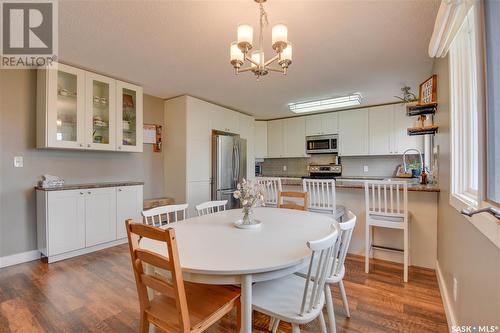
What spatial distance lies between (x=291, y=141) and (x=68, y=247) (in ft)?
14.7

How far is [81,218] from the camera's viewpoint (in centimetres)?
284

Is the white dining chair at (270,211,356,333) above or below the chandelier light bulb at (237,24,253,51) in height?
below

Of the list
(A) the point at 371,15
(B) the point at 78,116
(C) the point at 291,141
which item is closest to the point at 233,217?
(A) the point at 371,15

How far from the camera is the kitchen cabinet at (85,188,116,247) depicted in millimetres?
2911

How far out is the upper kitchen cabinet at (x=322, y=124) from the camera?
4939 millimetres

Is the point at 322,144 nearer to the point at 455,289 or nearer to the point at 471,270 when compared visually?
the point at 455,289

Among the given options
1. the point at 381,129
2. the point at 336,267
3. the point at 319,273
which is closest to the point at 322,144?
the point at 381,129

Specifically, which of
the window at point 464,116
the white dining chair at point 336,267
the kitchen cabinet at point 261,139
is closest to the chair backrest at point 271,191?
the white dining chair at point 336,267

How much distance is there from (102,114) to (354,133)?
175 inches

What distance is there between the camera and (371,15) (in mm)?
1851

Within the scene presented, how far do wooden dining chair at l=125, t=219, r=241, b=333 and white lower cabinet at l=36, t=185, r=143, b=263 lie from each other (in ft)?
7.07

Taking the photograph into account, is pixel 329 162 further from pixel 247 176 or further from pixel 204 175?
pixel 204 175

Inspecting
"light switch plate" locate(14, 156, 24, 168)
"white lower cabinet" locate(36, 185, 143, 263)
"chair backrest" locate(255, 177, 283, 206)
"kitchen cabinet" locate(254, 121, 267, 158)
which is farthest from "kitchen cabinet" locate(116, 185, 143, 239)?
"kitchen cabinet" locate(254, 121, 267, 158)

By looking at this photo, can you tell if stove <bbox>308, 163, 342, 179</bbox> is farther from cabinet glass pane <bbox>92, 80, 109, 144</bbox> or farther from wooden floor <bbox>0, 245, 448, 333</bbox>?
cabinet glass pane <bbox>92, 80, 109, 144</bbox>
